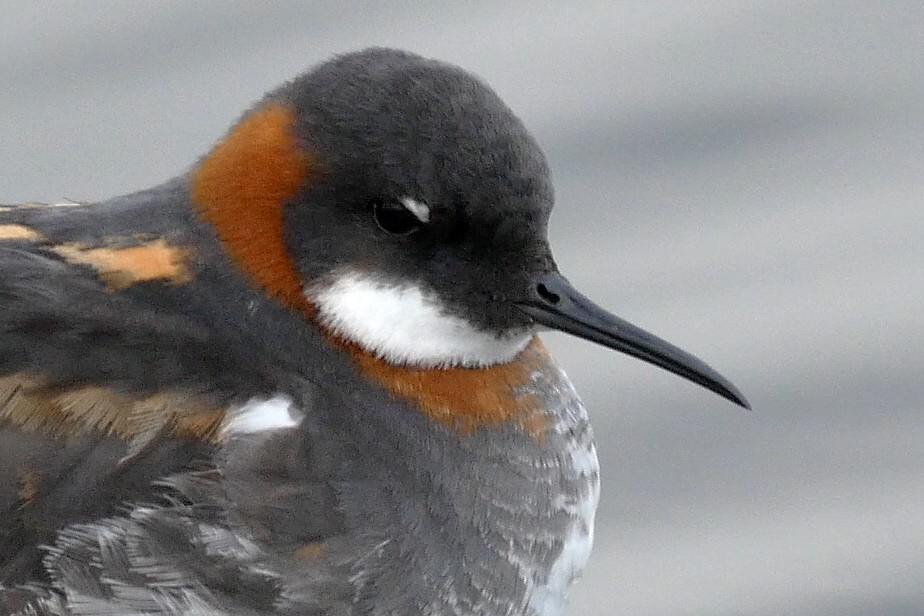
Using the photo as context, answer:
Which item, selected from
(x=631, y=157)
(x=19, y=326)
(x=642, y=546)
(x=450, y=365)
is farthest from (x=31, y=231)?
(x=631, y=157)

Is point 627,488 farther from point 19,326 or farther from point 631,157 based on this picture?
point 19,326

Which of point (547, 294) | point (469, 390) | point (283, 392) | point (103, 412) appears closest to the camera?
point (103, 412)

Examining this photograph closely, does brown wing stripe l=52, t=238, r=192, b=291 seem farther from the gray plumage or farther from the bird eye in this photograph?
the bird eye

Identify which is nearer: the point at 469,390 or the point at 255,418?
A: the point at 255,418

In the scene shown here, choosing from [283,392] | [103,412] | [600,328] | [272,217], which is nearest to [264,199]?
[272,217]

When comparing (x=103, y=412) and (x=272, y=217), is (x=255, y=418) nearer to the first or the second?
(x=103, y=412)

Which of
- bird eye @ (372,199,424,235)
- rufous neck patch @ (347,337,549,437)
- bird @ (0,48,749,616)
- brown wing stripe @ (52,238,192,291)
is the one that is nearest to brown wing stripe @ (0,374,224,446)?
bird @ (0,48,749,616)
